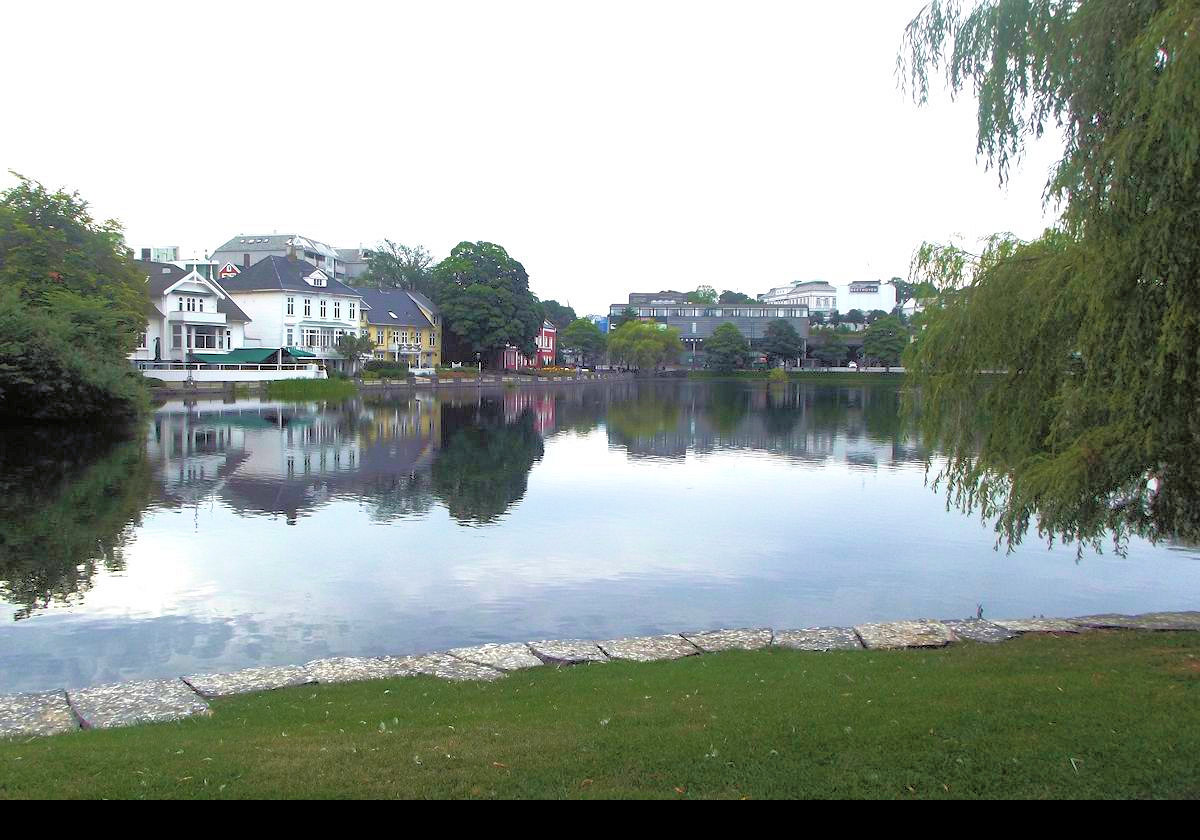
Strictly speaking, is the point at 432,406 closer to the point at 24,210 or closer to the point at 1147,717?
the point at 24,210

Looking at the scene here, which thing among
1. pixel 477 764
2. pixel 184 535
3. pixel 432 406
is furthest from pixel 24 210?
pixel 477 764

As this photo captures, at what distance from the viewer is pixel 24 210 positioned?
4669cm

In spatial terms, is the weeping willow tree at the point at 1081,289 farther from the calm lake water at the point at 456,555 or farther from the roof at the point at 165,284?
the roof at the point at 165,284

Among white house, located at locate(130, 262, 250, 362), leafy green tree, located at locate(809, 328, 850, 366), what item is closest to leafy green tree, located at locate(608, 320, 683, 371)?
leafy green tree, located at locate(809, 328, 850, 366)

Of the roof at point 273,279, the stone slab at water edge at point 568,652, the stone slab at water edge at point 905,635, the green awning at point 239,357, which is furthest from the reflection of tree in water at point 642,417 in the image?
the roof at point 273,279

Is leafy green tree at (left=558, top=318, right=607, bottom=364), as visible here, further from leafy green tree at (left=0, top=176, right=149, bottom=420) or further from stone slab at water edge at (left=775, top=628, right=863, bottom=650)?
stone slab at water edge at (left=775, top=628, right=863, bottom=650)

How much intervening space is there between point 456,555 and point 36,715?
374 inches

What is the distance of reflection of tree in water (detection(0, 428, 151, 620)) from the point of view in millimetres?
15242

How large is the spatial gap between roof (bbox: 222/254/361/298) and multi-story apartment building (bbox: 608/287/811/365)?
7595 centimetres

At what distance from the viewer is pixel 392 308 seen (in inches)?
3748

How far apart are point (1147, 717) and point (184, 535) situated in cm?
1774

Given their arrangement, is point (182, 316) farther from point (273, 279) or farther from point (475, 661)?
point (475, 661)

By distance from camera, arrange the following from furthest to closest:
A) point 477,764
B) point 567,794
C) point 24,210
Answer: point 24,210
point 477,764
point 567,794

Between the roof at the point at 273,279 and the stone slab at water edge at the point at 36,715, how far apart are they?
75043mm
